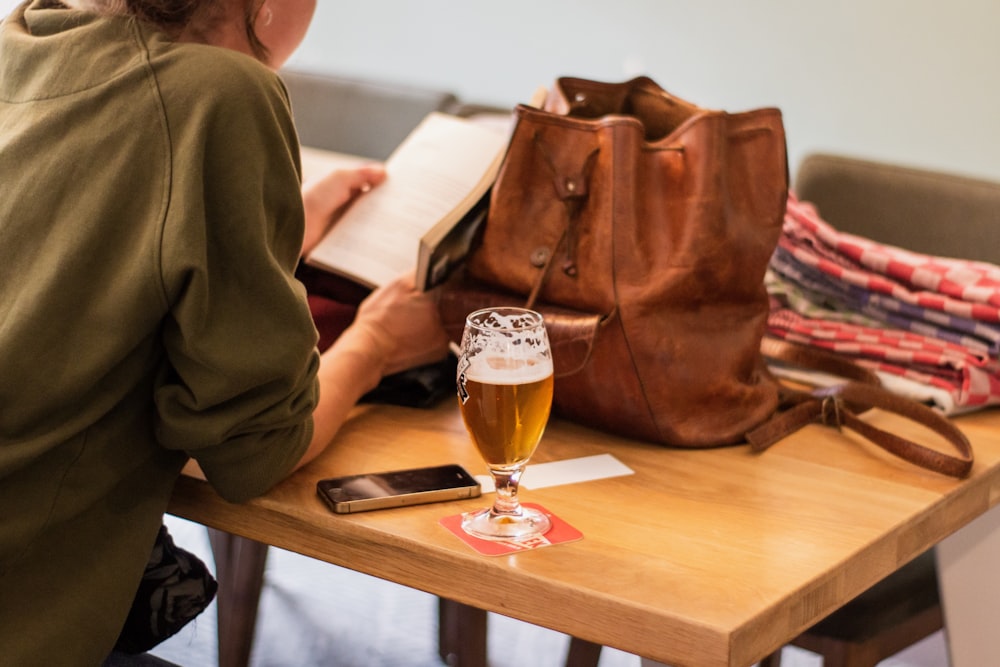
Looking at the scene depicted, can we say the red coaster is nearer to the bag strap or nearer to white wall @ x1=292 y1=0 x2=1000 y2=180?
the bag strap

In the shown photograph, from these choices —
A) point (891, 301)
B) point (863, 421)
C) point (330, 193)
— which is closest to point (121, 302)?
point (330, 193)

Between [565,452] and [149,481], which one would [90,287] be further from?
[565,452]

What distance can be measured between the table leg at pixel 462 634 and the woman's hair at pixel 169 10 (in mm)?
909

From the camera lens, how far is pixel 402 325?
127 centimetres

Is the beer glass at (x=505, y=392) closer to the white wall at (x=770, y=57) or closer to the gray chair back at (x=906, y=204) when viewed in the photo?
the gray chair back at (x=906, y=204)

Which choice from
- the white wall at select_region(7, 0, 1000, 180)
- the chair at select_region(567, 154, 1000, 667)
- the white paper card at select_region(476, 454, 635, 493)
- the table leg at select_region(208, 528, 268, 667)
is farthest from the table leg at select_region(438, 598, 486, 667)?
the white wall at select_region(7, 0, 1000, 180)

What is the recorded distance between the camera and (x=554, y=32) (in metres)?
2.73

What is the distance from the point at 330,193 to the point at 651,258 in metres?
0.46

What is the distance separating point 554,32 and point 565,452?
1.77 meters

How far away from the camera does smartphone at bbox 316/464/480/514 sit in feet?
3.28

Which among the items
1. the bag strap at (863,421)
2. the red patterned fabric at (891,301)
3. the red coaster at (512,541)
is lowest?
the red coaster at (512,541)

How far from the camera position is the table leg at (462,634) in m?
1.74

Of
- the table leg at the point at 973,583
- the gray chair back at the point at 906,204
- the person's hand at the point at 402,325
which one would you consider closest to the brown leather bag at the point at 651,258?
the person's hand at the point at 402,325

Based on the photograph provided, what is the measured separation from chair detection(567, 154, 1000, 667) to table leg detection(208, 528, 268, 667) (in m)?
0.49
